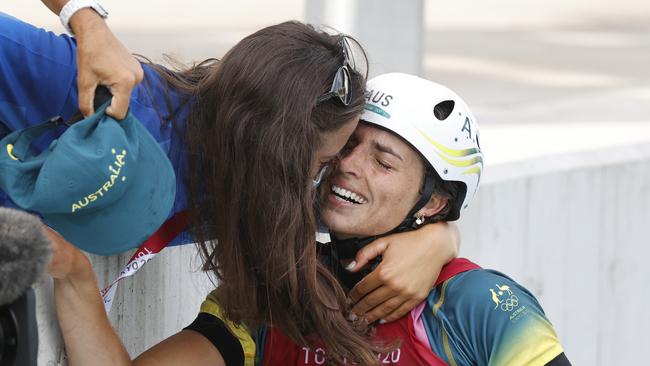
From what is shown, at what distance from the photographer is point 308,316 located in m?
3.85

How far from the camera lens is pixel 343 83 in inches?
145

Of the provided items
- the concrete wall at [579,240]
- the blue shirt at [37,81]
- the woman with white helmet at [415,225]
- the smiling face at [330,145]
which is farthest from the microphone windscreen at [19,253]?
the concrete wall at [579,240]

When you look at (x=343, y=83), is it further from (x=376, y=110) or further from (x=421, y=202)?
(x=421, y=202)

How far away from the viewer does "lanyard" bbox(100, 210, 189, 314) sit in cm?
366

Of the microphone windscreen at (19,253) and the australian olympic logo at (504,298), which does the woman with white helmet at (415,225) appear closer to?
the australian olympic logo at (504,298)

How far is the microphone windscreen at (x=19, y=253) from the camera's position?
7.12 ft

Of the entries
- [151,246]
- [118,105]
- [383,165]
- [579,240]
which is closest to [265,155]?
[151,246]

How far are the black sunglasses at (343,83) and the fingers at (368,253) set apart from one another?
22.3 inches

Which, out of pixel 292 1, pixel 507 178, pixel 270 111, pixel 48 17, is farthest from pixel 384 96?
pixel 292 1

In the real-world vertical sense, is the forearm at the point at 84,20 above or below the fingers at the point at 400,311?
above

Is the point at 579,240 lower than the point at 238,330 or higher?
lower

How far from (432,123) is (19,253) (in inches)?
85.5

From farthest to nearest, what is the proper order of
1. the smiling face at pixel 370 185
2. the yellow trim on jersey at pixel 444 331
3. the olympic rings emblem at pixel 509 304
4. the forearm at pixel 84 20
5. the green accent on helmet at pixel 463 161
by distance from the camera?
1. the green accent on helmet at pixel 463 161
2. the smiling face at pixel 370 185
3. the yellow trim on jersey at pixel 444 331
4. the olympic rings emblem at pixel 509 304
5. the forearm at pixel 84 20

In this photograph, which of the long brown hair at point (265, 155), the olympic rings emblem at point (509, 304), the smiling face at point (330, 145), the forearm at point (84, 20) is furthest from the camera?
the olympic rings emblem at point (509, 304)
